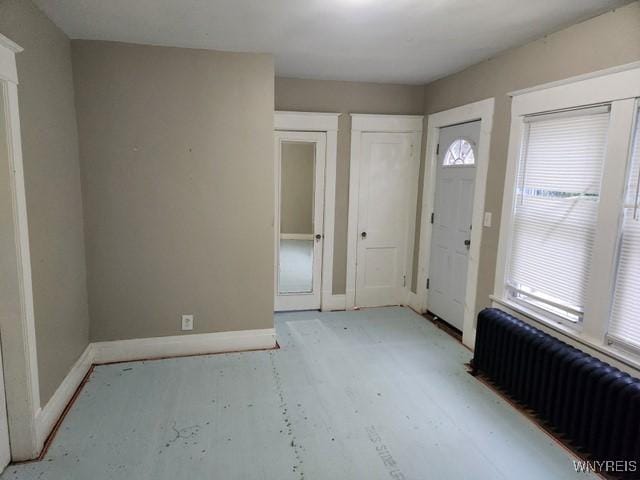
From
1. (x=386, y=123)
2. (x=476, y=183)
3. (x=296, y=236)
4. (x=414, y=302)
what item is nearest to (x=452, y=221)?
(x=476, y=183)

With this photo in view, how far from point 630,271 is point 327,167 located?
9.41 feet

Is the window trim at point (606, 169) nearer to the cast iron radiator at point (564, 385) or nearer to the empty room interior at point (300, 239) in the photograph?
the empty room interior at point (300, 239)

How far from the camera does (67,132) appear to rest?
2787 mm

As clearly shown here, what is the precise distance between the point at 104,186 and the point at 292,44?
1847 mm

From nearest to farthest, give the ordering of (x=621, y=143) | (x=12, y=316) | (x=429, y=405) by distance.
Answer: (x=12, y=316) < (x=621, y=143) < (x=429, y=405)

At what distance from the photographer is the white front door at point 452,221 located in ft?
12.3

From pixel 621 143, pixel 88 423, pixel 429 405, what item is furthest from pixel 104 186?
pixel 621 143

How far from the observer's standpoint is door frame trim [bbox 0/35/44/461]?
1975mm

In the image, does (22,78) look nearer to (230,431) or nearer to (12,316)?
(12,316)

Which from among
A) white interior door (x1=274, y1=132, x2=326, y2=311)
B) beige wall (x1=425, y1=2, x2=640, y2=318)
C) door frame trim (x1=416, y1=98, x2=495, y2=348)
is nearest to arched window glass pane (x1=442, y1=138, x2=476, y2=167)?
door frame trim (x1=416, y1=98, x2=495, y2=348)

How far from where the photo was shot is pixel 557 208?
269 centimetres

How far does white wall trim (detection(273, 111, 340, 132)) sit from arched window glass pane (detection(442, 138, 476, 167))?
123cm

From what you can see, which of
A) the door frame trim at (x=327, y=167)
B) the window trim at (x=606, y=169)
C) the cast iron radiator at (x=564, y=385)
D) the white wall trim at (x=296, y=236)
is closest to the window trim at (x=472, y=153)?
the window trim at (x=606, y=169)

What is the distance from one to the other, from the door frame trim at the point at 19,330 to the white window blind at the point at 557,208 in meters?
3.23
